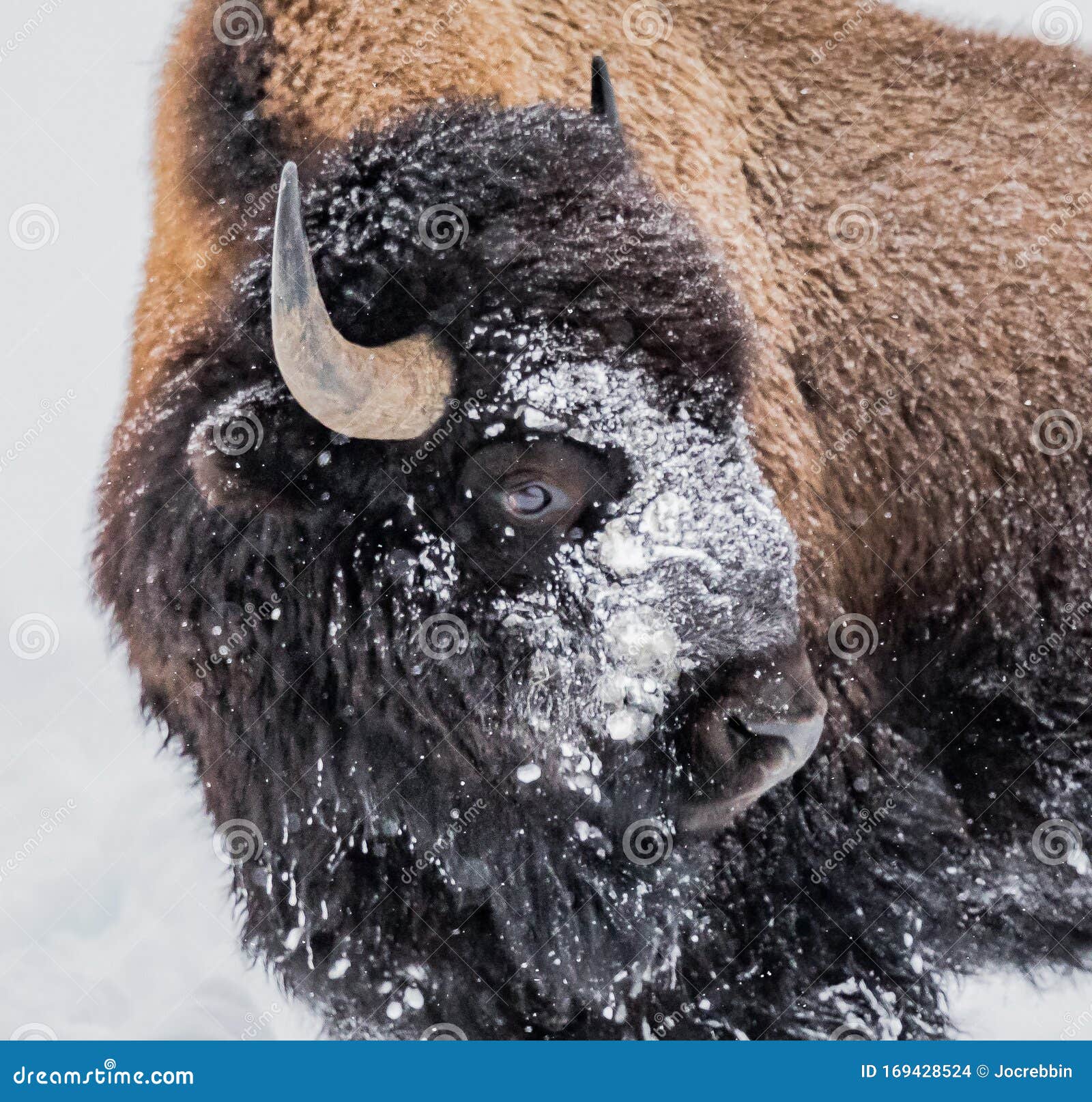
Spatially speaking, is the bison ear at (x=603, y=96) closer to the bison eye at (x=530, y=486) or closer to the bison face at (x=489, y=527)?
the bison face at (x=489, y=527)

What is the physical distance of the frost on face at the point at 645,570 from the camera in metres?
1.95

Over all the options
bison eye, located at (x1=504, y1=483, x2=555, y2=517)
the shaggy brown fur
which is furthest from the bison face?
the shaggy brown fur

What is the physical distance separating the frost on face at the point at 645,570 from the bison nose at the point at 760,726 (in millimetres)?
59

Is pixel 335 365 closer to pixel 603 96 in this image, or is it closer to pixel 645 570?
pixel 645 570

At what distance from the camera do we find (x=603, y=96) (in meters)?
2.07

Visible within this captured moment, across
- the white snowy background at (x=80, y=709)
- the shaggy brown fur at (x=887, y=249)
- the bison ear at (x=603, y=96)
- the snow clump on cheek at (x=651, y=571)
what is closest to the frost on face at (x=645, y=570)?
the snow clump on cheek at (x=651, y=571)

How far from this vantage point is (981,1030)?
2.60m

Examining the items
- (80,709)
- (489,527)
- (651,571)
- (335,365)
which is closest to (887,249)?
(651,571)

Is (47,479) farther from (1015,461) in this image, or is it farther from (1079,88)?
(1079,88)

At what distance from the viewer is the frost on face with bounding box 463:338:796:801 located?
1.95 m

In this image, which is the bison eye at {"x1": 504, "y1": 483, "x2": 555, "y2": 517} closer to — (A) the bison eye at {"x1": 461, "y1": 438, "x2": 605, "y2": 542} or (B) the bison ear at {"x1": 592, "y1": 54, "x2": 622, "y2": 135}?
(A) the bison eye at {"x1": 461, "y1": 438, "x2": 605, "y2": 542}

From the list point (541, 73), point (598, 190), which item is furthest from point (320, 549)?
point (541, 73)

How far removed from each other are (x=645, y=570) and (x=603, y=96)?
3.06 ft

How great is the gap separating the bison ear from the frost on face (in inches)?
20.7
